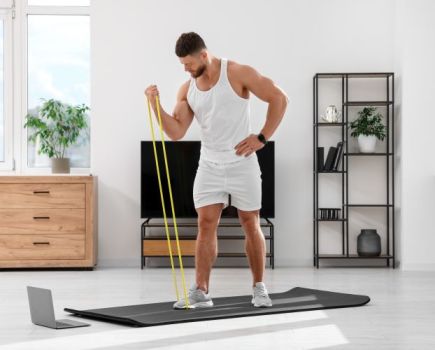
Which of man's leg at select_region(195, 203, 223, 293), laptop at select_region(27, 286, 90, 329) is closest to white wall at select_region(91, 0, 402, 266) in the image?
man's leg at select_region(195, 203, 223, 293)

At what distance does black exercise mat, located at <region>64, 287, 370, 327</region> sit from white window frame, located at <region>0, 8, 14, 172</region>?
2958 millimetres

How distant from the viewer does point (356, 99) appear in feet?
21.6

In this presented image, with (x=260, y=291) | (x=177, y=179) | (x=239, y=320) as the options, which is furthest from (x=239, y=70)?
(x=177, y=179)

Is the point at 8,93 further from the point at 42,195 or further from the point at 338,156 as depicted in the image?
the point at 338,156

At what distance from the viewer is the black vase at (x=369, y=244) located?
6.37m

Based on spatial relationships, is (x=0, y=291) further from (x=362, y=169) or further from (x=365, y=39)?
(x=365, y=39)

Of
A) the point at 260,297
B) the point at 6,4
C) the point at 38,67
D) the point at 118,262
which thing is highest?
the point at 6,4

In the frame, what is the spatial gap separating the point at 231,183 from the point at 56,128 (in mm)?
2907

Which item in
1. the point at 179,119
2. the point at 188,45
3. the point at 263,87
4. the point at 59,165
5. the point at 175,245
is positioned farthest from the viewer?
the point at 59,165

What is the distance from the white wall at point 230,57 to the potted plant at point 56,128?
21 cm

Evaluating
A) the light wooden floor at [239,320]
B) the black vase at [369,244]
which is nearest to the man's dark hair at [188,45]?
the light wooden floor at [239,320]

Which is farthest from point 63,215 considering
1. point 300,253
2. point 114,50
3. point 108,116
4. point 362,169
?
point 362,169

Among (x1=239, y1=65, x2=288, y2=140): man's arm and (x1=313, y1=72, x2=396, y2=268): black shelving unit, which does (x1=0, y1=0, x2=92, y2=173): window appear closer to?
(x1=313, y1=72, x2=396, y2=268): black shelving unit

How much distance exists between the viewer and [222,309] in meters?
4.04
